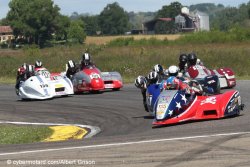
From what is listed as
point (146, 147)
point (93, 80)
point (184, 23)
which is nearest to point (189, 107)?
point (146, 147)

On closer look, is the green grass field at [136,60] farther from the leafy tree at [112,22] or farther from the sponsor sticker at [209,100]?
the leafy tree at [112,22]

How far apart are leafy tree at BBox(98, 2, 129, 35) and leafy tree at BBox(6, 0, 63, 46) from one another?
226 ft

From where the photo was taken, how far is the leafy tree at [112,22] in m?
190

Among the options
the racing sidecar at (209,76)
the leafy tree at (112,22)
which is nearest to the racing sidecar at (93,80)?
the racing sidecar at (209,76)

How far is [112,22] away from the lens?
191250mm

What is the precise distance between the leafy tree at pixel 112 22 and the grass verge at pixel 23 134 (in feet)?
559

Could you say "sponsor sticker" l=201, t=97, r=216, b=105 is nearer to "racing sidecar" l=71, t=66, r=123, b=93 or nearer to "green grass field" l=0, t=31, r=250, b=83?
"racing sidecar" l=71, t=66, r=123, b=93

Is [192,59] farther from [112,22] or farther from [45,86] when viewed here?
[112,22]

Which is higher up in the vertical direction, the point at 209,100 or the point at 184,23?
the point at 184,23

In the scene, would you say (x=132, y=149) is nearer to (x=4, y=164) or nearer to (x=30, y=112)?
(x=4, y=164)

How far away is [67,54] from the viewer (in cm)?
4850

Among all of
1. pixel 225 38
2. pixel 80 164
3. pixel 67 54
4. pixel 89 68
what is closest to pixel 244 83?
pixel 89 68

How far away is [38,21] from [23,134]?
3981 inches

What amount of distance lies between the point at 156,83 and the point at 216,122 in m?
3.11
